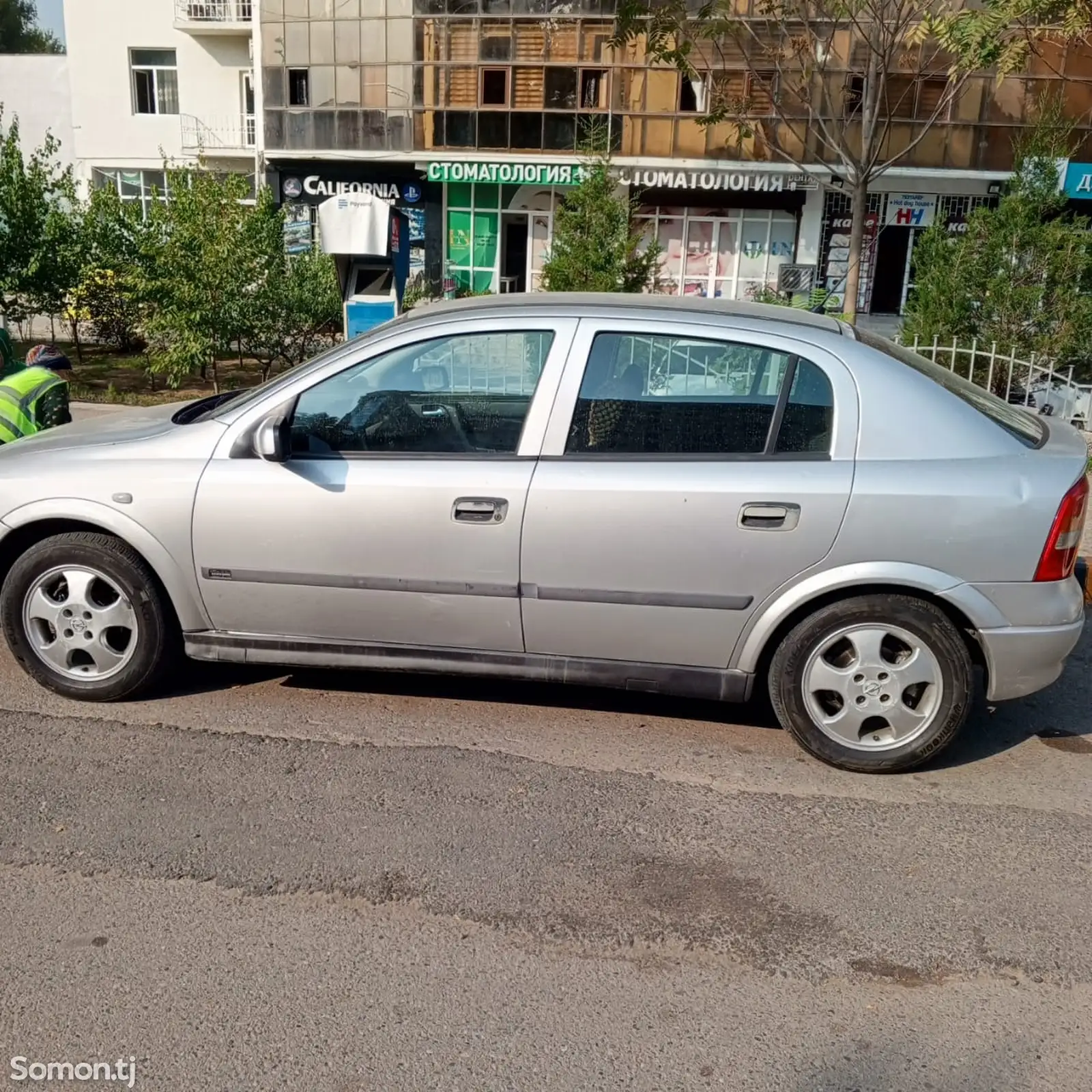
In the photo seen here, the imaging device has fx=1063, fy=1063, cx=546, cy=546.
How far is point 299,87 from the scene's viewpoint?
2761 cm

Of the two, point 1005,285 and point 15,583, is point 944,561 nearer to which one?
point 15,583

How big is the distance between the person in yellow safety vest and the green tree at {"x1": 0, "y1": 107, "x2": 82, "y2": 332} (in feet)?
25.9

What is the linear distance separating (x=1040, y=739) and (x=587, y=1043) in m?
2.62

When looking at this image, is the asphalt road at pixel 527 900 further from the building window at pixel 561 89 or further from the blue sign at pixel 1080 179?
the blue sign at pixel 1080 179

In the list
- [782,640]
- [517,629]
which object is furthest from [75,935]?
[782,640]

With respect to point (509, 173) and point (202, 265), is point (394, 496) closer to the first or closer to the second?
point (202, 265)

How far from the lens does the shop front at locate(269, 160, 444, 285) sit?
28.2 m

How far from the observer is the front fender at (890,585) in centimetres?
376

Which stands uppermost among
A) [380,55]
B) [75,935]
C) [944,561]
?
[380,55]

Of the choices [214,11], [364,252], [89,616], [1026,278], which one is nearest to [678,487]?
[89,616]

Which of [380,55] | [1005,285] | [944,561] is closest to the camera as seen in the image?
[944,561]

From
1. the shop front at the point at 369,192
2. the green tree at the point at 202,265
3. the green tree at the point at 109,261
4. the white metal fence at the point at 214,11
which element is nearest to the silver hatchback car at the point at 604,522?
the green tree at the point at 202,265

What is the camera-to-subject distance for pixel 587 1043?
2604mm

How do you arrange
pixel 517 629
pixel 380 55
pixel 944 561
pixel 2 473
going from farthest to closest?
1. pixel 380 55
2. pixel 2 473
3. pixel 517 629
4. pixel 944 561
